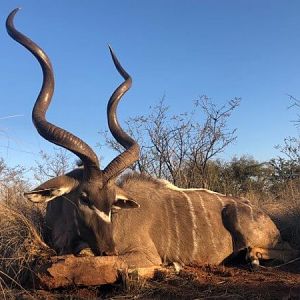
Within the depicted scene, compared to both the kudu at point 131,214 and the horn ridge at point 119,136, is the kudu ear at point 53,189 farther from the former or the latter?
the horn ridge at point 119,136

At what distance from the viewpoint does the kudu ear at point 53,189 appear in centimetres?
441

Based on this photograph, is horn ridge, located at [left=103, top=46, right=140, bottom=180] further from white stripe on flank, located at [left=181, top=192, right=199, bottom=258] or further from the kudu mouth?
white stripe on flank, located at [left=181, top=192, right=199, bottom=258]

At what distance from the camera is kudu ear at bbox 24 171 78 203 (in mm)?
4414

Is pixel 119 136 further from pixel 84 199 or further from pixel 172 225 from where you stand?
pixel 172 225

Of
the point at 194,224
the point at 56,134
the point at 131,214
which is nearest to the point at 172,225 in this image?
the point at 194,224

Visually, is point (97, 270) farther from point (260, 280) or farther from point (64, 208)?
point (260, 280)

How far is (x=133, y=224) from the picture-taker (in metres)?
5.04

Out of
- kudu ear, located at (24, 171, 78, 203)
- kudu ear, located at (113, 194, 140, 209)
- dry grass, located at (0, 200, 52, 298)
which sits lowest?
dry grass, located at (0, 200, 52, 298)

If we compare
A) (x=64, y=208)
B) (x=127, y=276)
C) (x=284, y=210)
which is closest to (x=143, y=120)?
(x=284, y=210)

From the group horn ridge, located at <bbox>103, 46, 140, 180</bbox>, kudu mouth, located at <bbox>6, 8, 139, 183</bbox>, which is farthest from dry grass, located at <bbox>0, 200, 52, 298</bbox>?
horn ridge, located at <bbox>103, 46, 140, 180</bbox>

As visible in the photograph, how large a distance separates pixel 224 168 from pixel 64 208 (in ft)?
30.5

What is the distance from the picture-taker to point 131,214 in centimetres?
511

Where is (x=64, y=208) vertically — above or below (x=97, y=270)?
above

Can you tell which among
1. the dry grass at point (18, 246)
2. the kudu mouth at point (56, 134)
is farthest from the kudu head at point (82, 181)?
the dry grass at point (18, 246)
